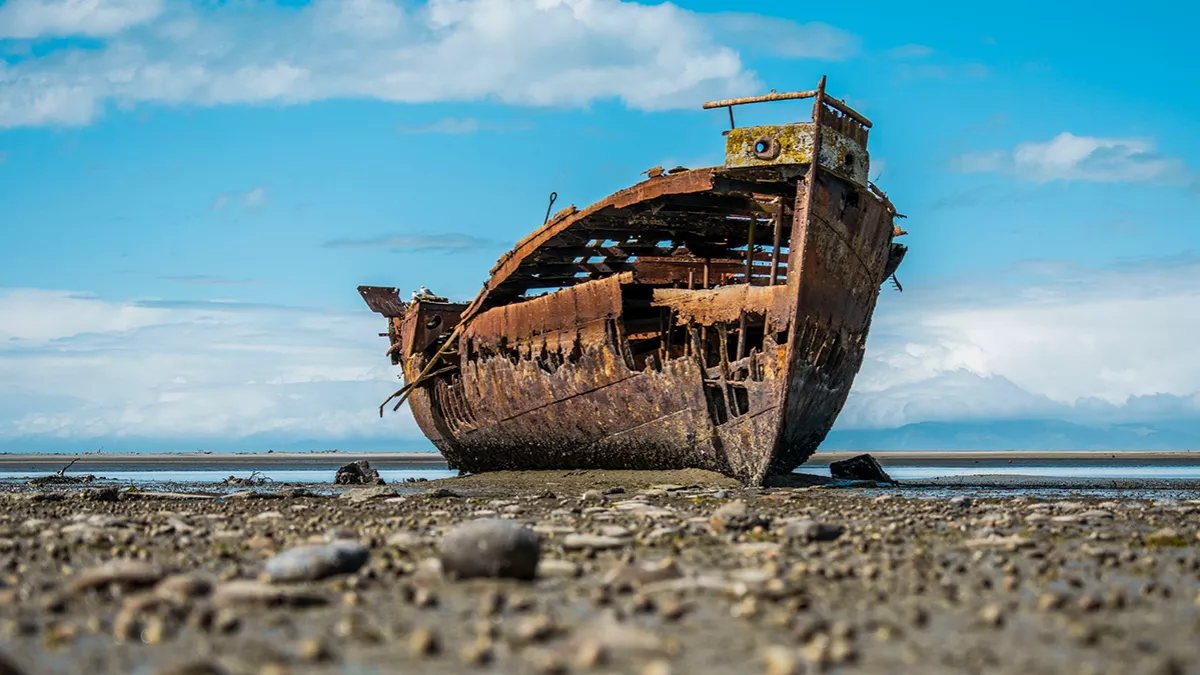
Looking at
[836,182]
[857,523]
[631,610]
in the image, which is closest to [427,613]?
[631,610]

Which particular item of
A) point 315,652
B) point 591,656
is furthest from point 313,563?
point 591,656

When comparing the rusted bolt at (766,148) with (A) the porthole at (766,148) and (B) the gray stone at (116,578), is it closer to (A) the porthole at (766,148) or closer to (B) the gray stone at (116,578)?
(A) the porthole at (766,148)

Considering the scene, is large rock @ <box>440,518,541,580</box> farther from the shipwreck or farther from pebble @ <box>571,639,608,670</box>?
the shipwreck

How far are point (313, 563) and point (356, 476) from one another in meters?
16.3

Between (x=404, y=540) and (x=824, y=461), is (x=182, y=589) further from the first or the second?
(x=824, y=461)

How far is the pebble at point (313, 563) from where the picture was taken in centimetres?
485

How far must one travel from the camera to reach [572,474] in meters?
16.6

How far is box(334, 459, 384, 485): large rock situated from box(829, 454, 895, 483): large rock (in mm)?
8301

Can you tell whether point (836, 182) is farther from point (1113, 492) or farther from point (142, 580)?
point (142, 580)

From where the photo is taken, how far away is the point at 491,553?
16.2ft

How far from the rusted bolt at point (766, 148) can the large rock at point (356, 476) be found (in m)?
9.56

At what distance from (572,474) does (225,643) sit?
515 inches

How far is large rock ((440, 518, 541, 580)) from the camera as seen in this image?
493 cm

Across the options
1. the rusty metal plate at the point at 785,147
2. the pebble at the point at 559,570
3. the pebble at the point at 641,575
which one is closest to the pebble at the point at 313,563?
the pebble at the point at 559,570
